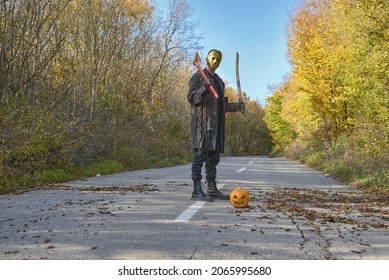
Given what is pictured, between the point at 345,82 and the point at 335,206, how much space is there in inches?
502

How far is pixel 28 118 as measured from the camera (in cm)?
988

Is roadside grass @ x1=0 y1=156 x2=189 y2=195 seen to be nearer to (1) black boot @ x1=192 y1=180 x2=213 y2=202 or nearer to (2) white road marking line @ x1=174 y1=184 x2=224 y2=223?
(1) black boot @ x1=192 y1=180 x2=213 y2=202

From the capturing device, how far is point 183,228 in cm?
445

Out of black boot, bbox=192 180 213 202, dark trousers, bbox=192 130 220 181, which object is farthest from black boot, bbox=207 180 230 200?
black boot, bbox=192 180 213 202

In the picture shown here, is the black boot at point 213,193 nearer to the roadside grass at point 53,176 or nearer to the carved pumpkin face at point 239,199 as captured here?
the carved pumpkin face at point 239,199

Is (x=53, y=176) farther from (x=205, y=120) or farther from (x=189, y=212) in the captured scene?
(x=189, y=212)

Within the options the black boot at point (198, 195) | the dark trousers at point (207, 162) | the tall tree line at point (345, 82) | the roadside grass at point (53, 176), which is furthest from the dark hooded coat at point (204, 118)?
the tall tree line at point (345, 82)

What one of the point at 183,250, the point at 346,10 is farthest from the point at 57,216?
the point at 346,10

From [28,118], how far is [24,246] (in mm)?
6797

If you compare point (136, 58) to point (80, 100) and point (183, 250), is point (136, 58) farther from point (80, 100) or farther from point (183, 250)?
point (183, 250)

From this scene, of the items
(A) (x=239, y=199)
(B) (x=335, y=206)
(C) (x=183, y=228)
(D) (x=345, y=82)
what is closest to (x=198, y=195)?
(A) (x=239, y=199)

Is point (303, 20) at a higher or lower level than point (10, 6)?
higher

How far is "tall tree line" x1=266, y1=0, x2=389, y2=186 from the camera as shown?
37.9ft

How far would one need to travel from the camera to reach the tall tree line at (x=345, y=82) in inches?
455
